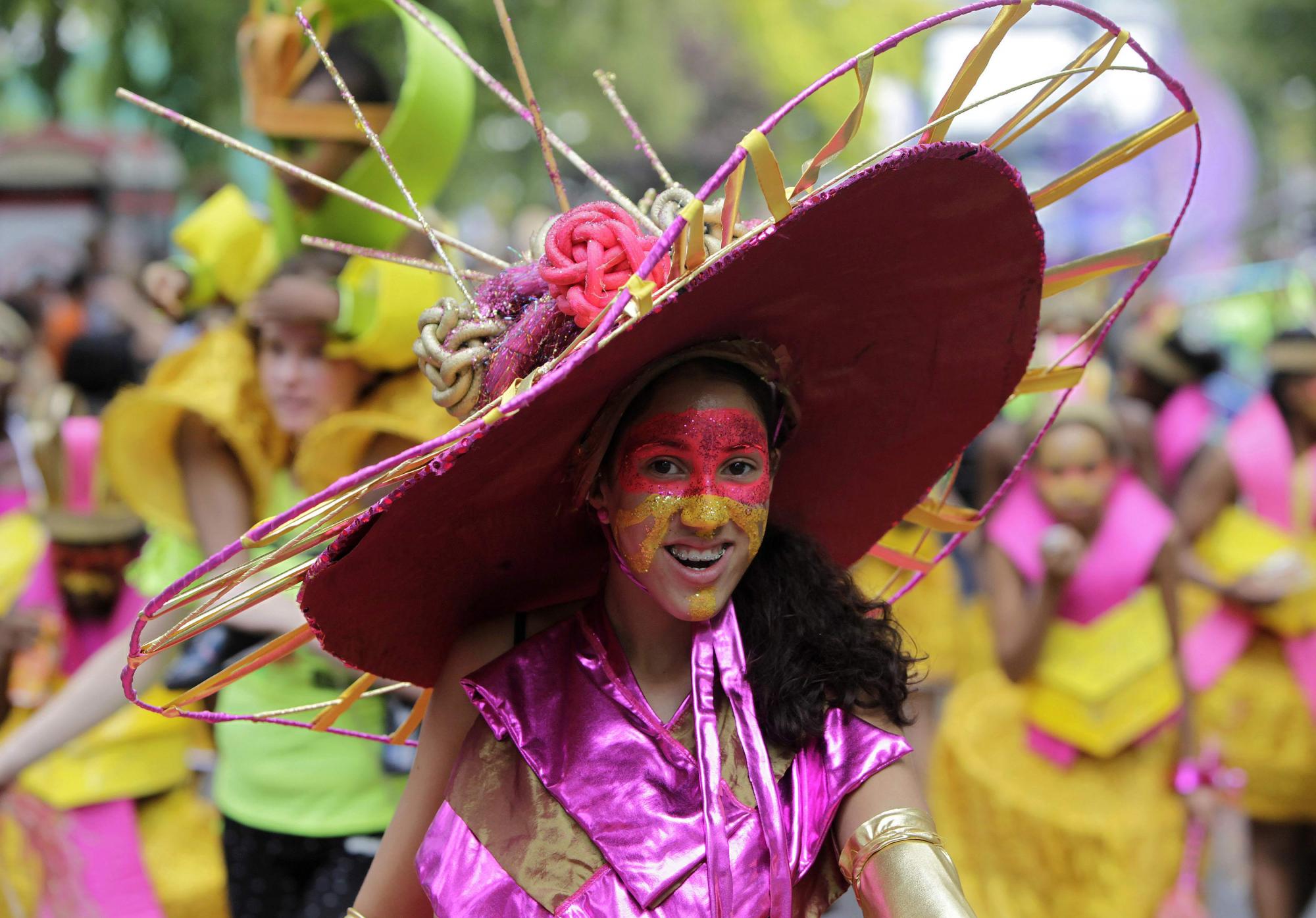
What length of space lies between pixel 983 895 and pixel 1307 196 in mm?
21638

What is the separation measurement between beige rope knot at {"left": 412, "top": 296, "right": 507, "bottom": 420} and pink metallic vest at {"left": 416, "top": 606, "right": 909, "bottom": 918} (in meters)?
0.43

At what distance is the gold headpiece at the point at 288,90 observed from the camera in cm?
364

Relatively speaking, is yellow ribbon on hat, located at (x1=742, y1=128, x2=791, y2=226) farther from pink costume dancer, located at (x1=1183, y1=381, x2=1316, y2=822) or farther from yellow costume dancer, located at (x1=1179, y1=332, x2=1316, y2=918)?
pink costume dancer, located at (x1=1183, y1=381, x2=1316, y2=822)

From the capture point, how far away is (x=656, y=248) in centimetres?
164

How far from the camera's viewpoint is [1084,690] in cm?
464

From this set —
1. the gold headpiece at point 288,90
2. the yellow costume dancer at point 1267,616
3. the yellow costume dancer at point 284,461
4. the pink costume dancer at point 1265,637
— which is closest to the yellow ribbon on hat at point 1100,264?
the yellow costume dancer at point 284,461

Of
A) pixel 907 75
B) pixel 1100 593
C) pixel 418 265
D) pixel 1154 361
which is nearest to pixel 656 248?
pixel 418 265

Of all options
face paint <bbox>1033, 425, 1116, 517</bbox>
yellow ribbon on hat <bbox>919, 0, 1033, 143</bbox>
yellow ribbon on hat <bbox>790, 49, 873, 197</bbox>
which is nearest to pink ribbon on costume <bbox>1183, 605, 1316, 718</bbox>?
face paint <bbox>1033, 425, 1116, 517</bbox>

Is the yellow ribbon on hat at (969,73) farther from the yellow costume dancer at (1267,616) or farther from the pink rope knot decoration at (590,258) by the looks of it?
the yellow costume dancer at (1267,616)

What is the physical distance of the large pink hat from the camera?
1.82 meters

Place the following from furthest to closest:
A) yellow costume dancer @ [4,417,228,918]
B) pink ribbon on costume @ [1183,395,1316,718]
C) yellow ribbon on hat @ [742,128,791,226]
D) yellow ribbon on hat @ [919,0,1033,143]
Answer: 1. pink ribbon on costume @ [1183,395,1316,718]
2. yellow costume dancer @ [4,417,228,918]
3. yellow ribbon on hat @ [919,0,1033,143]
4. yellow ribbon on hat @ [742,128,791,226]

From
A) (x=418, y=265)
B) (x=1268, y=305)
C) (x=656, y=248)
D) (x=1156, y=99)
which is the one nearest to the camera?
(x=656, y=248)

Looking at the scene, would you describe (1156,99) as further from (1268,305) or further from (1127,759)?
(1127,759)

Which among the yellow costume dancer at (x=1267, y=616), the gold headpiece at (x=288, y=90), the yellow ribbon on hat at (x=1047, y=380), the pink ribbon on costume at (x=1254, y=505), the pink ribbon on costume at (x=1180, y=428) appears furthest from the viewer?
the pink ribbon on costume at (x=1180, y=428)
